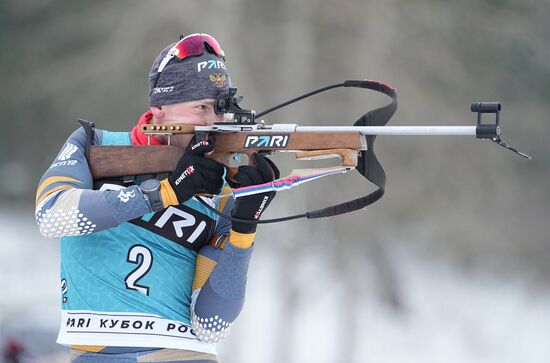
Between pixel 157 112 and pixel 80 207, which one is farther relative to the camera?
pixel 157 112

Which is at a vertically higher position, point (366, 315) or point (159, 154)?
point (159, 154)

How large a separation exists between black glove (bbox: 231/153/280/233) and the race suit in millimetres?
92

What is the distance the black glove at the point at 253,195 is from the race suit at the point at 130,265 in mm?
92

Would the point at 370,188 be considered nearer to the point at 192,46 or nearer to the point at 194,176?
the point at 192,46

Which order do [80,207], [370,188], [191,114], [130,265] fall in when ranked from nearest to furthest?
[80,207] < [130,265] < [191,114] < [370,188]

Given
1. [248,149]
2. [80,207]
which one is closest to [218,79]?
[248,149]

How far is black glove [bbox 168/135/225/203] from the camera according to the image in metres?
2.82

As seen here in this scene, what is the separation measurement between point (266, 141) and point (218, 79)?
290 millimetres

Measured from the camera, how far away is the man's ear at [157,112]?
312 cm

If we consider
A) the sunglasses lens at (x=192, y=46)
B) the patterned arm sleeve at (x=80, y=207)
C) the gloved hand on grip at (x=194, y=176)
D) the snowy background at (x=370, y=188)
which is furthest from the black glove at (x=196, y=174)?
the snowy background at (x=370, y=188)

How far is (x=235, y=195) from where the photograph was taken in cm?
292

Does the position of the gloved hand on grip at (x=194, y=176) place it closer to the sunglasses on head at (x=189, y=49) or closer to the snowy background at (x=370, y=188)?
the sunglasses on head at (x=189, y=49)

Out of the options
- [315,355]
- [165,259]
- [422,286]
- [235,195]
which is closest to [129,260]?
[165,259]

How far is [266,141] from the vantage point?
9.70 ft
